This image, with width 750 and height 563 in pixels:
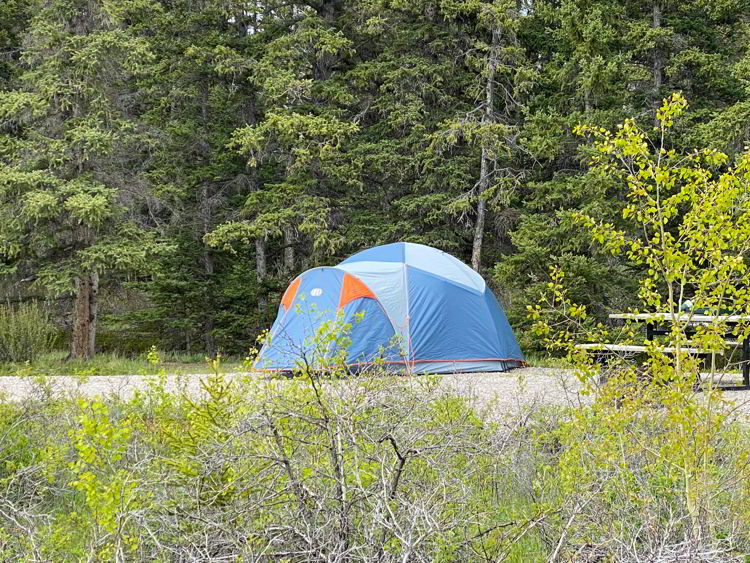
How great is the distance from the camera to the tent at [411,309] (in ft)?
37.0

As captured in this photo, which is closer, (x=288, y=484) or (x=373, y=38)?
(x=288, y=484)

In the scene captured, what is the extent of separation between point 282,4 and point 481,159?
18.7 ft

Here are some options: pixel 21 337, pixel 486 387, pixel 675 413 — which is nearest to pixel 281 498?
pixel 675 413

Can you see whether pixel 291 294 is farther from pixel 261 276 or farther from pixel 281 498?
pixel 281 498

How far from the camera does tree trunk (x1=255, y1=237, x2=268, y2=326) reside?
16.6 m

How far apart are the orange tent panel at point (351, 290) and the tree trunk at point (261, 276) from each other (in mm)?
5552

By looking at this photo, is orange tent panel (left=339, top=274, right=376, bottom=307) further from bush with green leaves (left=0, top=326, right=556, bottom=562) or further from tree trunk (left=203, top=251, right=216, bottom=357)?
bush with green leaves (left=0, top=326, right=556, bottom=562)

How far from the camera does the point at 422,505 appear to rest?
8.79 ft

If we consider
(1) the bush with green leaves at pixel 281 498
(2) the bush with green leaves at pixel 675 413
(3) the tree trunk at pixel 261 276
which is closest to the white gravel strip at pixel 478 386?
(2) the bush with green leaves at pixel 675 413

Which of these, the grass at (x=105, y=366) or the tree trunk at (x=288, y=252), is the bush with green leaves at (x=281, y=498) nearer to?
the grass at (x=105, y=366)

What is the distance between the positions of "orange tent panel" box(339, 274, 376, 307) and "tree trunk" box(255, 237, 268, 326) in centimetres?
555

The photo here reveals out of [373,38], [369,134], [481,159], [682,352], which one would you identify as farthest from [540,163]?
[682,352]

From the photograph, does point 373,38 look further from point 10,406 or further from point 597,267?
point 10,406

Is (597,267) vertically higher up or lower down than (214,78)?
lower down
